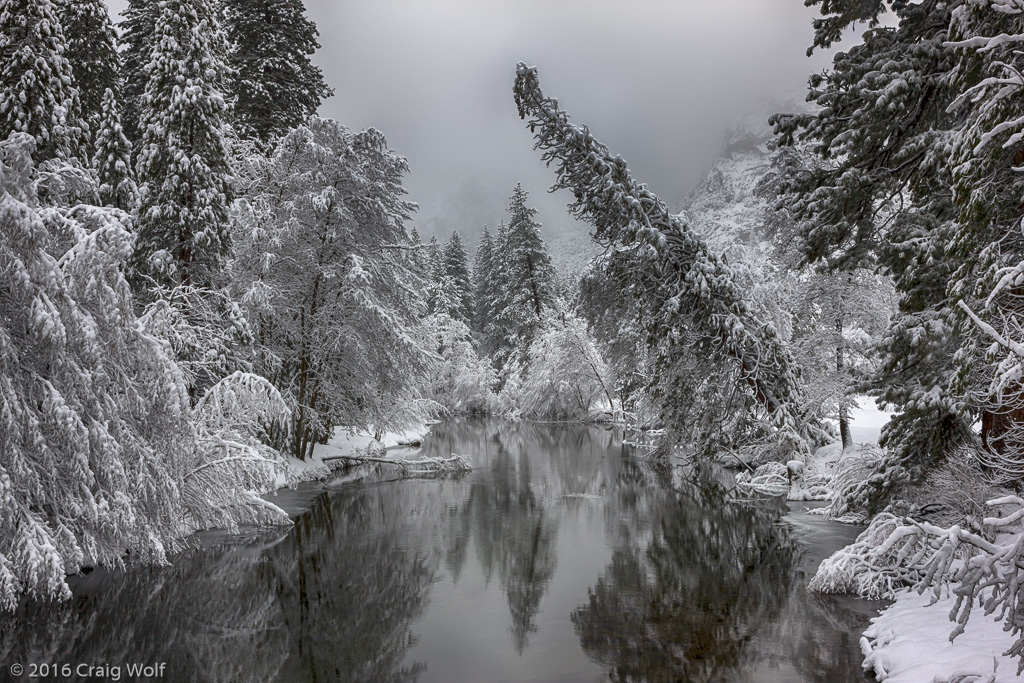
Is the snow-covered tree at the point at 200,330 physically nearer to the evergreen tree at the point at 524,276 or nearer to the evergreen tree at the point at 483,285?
the evergreen tree at the point at 524,276

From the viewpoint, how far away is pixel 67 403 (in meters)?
8.75

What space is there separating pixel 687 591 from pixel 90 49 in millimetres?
22519

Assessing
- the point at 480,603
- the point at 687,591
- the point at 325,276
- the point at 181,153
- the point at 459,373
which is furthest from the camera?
the point at 459,373

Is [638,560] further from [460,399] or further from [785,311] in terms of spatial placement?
[460,399]

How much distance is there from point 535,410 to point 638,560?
3280 centimetres

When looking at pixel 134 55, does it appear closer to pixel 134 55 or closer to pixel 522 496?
pixel 134 55

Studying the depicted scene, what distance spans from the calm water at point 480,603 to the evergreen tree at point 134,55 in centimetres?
1539

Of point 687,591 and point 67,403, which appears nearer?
point 67,403

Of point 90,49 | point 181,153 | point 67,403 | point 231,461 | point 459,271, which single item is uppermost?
point 459,271

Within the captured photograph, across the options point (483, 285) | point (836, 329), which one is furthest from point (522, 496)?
point (483, 285)

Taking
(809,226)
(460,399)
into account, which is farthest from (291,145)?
(460,399)

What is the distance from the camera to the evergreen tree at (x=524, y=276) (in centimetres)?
4753

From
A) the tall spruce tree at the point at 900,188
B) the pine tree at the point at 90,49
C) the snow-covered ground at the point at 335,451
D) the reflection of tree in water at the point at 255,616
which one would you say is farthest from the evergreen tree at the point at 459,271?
the tall spruce tree at the point at 900,188

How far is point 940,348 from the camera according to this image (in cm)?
908
